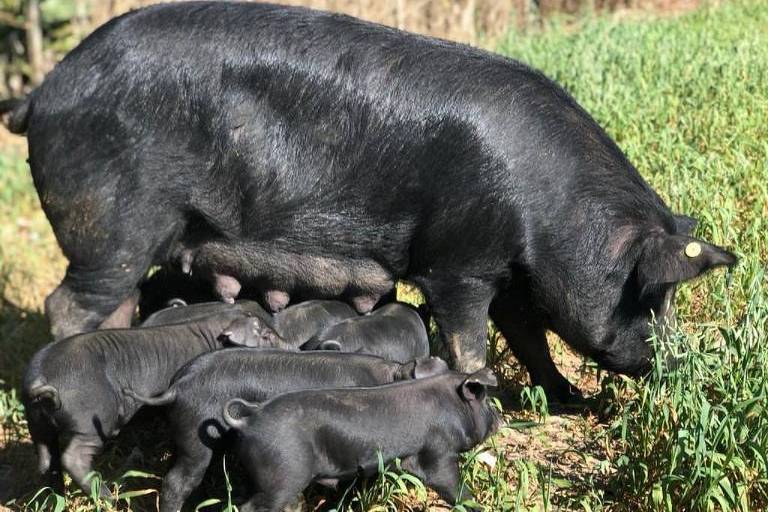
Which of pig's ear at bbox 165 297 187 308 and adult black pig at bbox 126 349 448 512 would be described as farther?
pig's ear at bbox 165 297 187 308

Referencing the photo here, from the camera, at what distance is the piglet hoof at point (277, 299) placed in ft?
17.8

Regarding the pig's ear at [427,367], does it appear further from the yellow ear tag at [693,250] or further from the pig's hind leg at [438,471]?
the yellow ear tag at [693,250]

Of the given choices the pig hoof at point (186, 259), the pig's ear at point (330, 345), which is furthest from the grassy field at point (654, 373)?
the pig hoof at point (186, 259)

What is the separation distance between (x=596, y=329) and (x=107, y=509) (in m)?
2.20

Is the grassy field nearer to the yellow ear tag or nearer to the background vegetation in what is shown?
the yellow ear tag

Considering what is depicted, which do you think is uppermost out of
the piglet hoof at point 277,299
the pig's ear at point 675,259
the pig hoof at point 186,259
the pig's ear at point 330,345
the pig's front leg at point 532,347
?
the pig's ear at point 675,259

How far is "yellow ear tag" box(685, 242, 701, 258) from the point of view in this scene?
180 inches

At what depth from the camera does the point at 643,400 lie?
14.6ft

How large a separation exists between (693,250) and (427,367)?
1186 millimetres

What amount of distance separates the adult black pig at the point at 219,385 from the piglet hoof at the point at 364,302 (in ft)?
3.02

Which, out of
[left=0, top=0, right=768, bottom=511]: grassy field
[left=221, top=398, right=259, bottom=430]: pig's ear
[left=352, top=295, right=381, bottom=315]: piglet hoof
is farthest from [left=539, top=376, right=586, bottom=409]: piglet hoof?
[left=221, top=398, right=259, bottom=430]: pig's ear

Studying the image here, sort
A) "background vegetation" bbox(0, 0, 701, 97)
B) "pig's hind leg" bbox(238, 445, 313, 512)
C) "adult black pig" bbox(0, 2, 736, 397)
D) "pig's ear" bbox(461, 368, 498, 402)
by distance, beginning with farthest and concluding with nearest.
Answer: "background vegetation" bbox(0, 0, 701, 97), "adult black pig" bbox(0, 2, 736, 397), "pig's ear" bbox(461, 368, 498, 402), "pig's hind leg" bbox(238, 445, 313, 512)

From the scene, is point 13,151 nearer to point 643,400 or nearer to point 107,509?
point 107,509

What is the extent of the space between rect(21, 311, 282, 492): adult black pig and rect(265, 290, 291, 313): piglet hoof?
1.86 feet
